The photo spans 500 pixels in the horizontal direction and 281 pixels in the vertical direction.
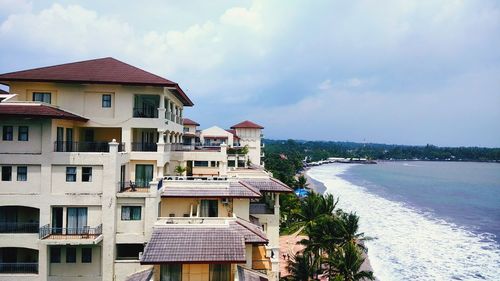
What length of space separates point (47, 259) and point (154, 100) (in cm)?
1201

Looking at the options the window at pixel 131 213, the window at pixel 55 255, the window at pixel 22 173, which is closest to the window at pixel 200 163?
the window at pixel 131 213

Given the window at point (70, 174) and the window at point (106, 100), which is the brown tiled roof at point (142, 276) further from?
the window at point (106, 100)

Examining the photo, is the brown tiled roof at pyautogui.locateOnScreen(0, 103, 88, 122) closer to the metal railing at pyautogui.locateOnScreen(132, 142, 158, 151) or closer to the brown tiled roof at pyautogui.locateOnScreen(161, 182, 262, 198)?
the metal railing at pyautogui.locateOnScreen(132, 142, 158, 151)

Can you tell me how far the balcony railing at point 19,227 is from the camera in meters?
23.6

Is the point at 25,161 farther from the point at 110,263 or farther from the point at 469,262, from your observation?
the point at 469,262

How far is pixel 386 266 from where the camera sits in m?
45.0

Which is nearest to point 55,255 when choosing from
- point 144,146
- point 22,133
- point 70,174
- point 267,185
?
point 70,174

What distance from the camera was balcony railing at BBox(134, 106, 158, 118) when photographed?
27828 mm

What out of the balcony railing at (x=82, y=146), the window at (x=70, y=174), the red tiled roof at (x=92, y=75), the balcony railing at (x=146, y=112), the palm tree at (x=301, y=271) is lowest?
the palm tree at (x=301, y=271)

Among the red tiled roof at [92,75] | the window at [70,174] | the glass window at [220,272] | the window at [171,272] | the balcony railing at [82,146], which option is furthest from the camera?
the red tiled roof at [92,75]

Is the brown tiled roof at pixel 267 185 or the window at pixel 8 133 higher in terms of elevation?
the window at pixel 8 133

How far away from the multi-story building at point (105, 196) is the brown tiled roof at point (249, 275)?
0.32ft

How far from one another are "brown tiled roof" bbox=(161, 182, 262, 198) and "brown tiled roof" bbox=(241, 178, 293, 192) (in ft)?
7.89

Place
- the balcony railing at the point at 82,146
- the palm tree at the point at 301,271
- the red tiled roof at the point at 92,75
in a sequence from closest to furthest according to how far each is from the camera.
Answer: the balcony railing at the point at 82,146 → the red tiled roof at the point at 92,75 → the palm tree at the point at 301,271
